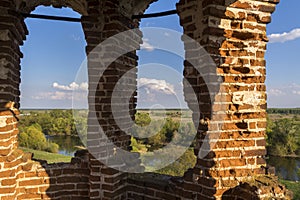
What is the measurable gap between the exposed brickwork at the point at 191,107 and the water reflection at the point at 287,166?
1302 inches

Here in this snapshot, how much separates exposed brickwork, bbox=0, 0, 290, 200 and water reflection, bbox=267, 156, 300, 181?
1302 inches

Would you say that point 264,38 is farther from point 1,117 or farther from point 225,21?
point 1,117

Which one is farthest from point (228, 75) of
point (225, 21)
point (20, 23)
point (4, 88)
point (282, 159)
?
point (282, 159)

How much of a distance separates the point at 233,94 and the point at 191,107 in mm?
396

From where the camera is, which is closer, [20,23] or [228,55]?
[228,55]

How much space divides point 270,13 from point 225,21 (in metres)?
0.48

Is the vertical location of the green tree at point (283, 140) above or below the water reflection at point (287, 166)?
above

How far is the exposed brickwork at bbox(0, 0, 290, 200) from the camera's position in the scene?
236 cm

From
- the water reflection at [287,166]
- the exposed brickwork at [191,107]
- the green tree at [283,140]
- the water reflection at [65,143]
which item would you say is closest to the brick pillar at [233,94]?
the exposed brickwork at [191,107]

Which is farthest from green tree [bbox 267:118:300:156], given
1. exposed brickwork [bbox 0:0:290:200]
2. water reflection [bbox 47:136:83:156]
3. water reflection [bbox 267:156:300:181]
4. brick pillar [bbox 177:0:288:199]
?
brick pillar [bbox 177:0:288:199]

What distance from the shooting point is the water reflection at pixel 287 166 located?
32.7 metres

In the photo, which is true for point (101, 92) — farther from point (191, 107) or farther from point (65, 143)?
point (65, 143)

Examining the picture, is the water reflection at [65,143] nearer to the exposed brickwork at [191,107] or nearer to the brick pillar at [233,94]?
the exposed brickwork at [191,107]

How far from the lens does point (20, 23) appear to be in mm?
3477
